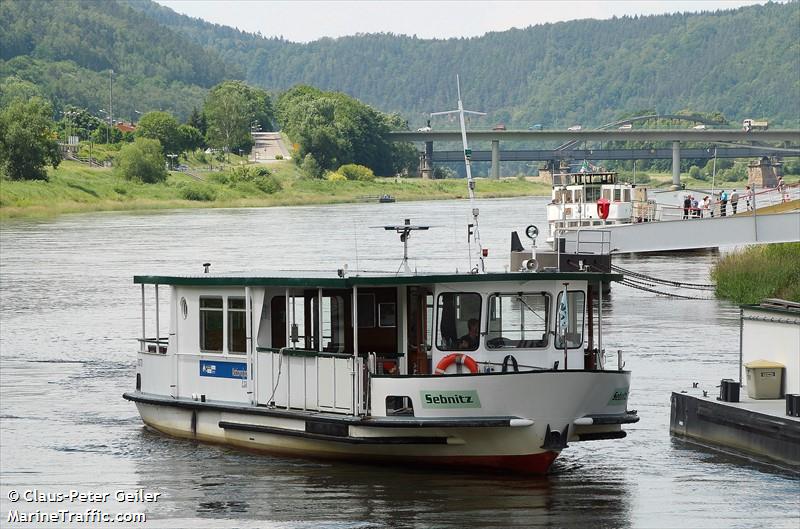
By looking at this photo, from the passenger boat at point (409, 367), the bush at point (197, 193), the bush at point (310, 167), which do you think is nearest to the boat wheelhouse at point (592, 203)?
the passenger boat at point (409, 367)

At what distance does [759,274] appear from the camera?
44.4 metres

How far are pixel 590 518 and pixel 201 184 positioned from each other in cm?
13731

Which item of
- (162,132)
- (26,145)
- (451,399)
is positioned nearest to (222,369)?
(451,399)

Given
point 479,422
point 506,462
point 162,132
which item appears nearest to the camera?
point 479,422

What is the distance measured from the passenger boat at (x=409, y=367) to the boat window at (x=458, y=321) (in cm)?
1

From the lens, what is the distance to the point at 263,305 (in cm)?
2262

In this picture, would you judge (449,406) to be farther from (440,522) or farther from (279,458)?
(279,458)

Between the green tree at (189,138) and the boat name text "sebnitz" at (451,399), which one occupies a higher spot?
the green tree at (189,138)

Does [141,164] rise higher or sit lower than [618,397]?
higher

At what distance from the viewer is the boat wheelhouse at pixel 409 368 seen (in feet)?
66.7

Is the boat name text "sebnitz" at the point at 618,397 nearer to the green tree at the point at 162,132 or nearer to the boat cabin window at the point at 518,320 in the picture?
the boat cabin window at the point at 518,320

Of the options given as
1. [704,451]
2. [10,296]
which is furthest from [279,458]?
[10,296]

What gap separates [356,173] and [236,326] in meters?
171

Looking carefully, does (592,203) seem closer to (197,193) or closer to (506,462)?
(506,462)
